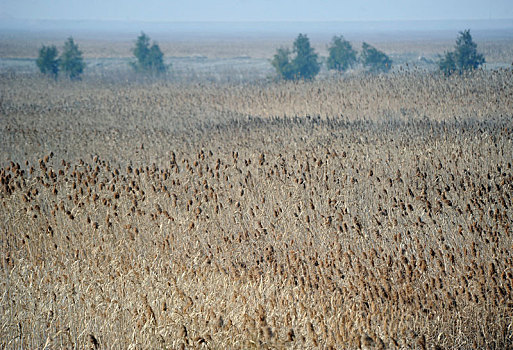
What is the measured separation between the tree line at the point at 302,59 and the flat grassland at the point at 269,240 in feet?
25.6

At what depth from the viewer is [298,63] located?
77.1 ft

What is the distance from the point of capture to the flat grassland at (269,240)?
3672 mm

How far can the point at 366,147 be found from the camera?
877 centimetres

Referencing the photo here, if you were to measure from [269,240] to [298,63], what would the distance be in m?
18.9

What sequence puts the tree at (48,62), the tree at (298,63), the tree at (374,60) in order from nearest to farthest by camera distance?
the tree at (298,63), the tree at (374,60), the tree at (48,62)

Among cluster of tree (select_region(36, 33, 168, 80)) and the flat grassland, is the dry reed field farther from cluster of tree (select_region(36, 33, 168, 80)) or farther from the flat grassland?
cluster of tree (select_region(36, 33, 168, 80))

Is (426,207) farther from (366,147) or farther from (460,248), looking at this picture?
(366,147)

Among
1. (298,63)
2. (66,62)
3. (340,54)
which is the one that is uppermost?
(340,54)

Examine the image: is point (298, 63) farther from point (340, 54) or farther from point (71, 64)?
point (71, 64)

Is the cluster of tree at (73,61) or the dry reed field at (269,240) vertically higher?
the cluster of tree at (73,61)

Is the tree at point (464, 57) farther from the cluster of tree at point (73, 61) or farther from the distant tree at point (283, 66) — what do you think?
the cluster of tree at point (73, 61)

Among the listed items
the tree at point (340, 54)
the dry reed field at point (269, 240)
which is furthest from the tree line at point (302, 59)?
the dry reed field at point (269, 240)

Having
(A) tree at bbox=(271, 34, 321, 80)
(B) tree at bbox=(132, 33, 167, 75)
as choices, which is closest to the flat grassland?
(A) tree at bbox=(271, 34, 321, 80)

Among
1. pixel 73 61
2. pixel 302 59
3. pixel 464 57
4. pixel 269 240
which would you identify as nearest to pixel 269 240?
pixel 269 240
